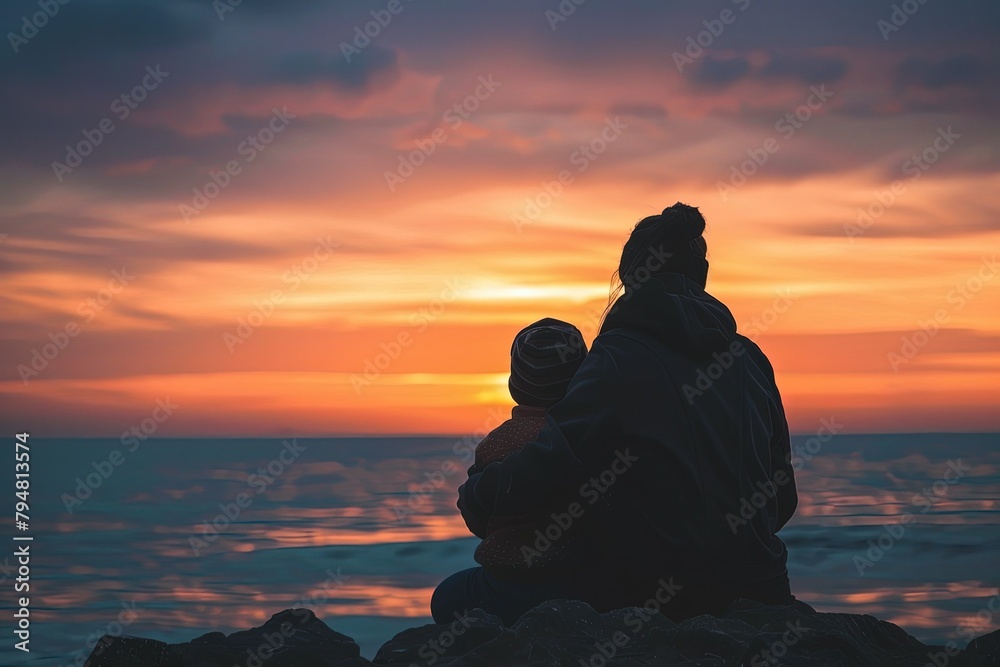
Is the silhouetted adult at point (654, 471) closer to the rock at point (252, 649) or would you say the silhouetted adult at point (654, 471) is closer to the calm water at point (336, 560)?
the rock at point (252, 649)

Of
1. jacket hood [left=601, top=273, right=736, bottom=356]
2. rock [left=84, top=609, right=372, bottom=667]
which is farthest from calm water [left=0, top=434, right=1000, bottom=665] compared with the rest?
jacket hood [left=601, top=273, right=736, bottom=356]

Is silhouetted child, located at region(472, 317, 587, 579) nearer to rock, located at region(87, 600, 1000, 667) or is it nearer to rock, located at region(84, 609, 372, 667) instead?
rock, located at region(87, 600, 1000, 667)

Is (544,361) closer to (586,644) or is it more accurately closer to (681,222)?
(681,222)

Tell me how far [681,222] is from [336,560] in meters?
9.10

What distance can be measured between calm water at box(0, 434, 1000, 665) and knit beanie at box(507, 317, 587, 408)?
4.09 meters

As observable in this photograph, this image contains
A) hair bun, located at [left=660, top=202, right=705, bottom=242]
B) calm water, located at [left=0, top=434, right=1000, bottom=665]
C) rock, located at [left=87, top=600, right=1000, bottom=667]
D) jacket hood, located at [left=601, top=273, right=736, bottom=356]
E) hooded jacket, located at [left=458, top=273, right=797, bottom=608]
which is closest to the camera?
rock, located at [left=87, top=600, right=1000, bottom=667]

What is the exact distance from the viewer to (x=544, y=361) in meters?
3.84

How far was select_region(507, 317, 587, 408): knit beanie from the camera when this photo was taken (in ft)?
12.6

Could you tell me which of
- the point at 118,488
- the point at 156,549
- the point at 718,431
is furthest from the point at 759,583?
the point at 118,488

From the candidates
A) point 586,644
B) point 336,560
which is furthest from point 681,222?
point 336,560

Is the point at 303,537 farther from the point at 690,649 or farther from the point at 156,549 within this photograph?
the point at 690,649

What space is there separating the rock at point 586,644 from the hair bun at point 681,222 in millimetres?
1350

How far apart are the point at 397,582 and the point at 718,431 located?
7499mm

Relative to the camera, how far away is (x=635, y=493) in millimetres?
3531
